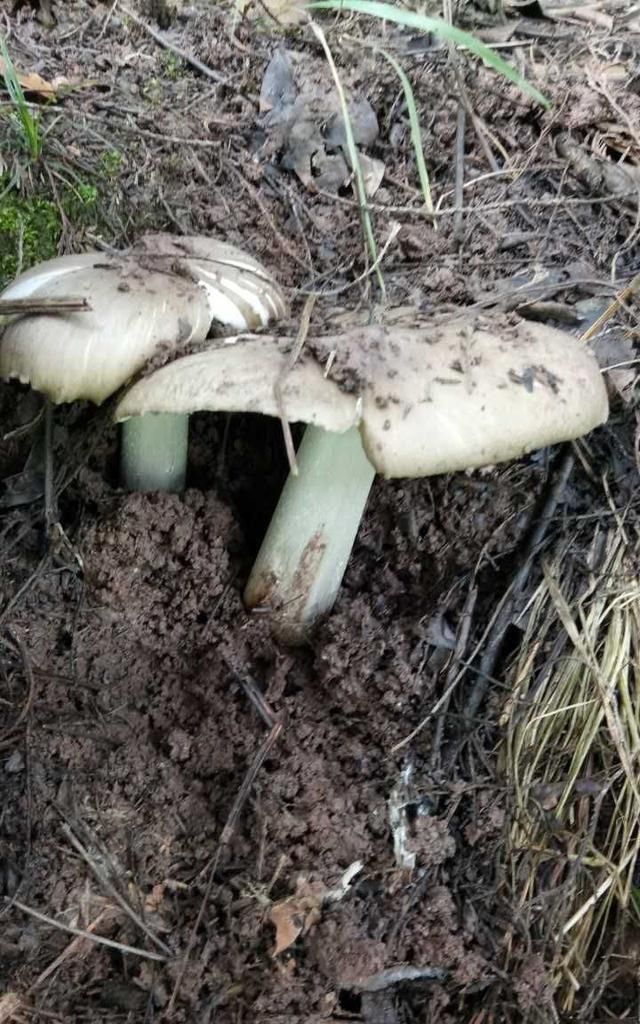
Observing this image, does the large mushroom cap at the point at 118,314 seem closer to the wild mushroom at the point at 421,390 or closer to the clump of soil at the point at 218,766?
the wild mushroom at the point at 421,390

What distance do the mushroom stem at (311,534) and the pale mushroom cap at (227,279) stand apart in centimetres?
32

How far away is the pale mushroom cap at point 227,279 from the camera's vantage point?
1915mm

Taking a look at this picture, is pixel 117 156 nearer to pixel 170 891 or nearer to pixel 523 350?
pixel 523 350

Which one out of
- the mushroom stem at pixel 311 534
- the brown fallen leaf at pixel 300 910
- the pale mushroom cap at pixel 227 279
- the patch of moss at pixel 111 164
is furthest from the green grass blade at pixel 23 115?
the brown fallen leaf at pixel 300 910

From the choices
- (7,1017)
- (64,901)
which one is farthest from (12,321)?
(7,1017)

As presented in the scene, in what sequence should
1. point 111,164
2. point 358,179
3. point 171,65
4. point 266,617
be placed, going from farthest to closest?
point 171,65 → point 358,179 → point 111,164 → point 266,617

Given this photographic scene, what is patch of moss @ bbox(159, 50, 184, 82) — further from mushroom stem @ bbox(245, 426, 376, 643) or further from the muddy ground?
mushroom stem @ bbox(245, 426, 376, 643)

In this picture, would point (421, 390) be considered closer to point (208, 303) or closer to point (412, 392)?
point (412, 392)

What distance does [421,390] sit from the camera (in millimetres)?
1623

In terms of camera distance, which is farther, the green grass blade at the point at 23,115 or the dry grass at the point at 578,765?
the green grass blade at the point at 23,115

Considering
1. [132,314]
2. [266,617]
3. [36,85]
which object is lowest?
[266,617]

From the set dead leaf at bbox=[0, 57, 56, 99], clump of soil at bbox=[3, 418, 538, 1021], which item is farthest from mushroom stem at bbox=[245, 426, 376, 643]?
dead leaf at bbox=[0, 57, 56, 99]

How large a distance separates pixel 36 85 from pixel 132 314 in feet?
3.88

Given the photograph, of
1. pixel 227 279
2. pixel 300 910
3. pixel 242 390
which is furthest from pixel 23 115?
pixel 300 910
